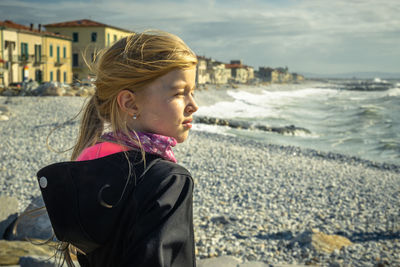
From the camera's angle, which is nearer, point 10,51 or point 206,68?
point 10,51

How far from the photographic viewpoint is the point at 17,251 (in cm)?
348

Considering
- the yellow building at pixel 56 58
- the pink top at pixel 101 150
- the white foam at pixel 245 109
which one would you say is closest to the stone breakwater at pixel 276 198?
the pink top at pixel 101 150

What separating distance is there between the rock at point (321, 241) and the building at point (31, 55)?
1121 inches

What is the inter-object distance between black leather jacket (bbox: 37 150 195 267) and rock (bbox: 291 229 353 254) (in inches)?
176

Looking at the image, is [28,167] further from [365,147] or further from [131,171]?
[365,147]

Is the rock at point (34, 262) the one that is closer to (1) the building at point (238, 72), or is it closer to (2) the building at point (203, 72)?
(2) the building at point (203, 72)

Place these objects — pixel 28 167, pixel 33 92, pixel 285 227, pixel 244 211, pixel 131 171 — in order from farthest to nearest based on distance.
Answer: pixel 33 92 < pixel 28 167 < pixel 244 211 < pixel 285 227 < pixel 131 171

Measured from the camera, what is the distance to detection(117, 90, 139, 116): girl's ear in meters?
1.22

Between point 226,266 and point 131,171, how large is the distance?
257 centimetres

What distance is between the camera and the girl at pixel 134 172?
1026 mm

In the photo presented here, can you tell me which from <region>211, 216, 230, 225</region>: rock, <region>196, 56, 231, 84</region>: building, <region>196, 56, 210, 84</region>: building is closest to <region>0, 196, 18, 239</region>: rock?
<region>211, 216, 230, 225</region>: rock

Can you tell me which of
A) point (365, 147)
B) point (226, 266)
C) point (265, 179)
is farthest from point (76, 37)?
point (226, 266)

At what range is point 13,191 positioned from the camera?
688 centimetres

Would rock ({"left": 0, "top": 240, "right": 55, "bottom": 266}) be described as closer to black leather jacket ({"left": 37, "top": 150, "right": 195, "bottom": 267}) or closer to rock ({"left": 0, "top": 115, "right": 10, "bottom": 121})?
black leather jacket ({"left": 37, "top": 150, "right": 195, "bottom": 267})
